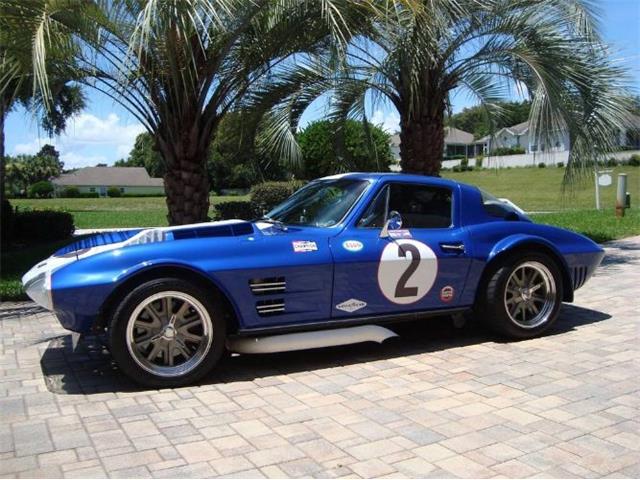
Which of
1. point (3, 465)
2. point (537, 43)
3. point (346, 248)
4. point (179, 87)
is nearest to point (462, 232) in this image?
point (346, 248)

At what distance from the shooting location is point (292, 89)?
9.73m

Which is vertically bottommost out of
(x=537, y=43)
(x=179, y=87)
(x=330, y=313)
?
(x=330, y=313)

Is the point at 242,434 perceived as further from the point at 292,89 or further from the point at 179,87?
the point at 292,89

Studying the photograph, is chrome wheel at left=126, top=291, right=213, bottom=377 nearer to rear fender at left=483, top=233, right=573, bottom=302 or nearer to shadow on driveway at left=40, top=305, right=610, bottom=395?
shadow on driveway at left=40, top=305, right=610, bottom=395

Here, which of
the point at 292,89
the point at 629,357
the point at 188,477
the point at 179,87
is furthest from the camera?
the point at 292,89

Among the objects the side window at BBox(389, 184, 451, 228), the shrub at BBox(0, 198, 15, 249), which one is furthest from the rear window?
the shrub at BBox(0, 198, 15, 249)

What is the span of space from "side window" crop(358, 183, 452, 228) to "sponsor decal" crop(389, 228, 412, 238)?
3.5 inches

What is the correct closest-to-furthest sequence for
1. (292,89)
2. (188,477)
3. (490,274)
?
(188,477) < (490,274) < (292,89)

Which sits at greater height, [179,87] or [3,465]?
[179,87]

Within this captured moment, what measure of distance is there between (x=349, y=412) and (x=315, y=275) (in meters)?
1.08

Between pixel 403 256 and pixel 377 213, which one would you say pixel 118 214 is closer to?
pixel 377 213

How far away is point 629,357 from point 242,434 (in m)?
3.19

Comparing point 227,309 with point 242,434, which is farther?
point 227,309

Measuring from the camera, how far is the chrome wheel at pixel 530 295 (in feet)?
17.7
